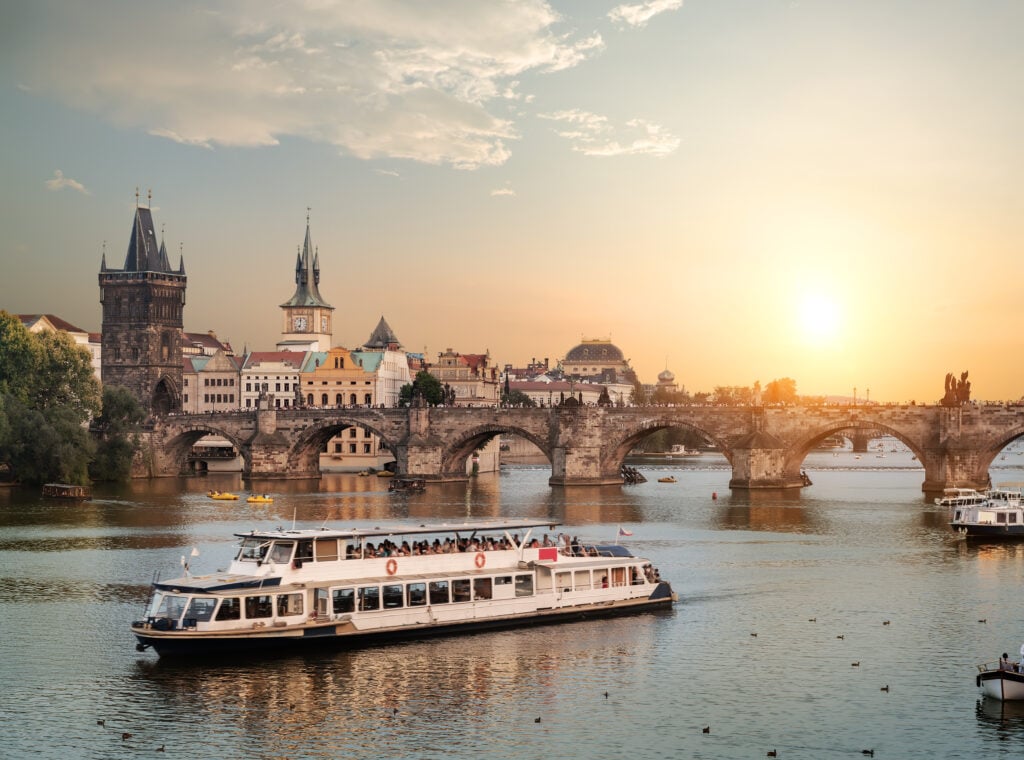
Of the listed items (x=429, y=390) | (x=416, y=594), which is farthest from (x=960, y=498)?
(x=429, y=390)

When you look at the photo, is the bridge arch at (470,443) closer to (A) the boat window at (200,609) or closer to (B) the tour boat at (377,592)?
(B) the tour boat at (377,592)

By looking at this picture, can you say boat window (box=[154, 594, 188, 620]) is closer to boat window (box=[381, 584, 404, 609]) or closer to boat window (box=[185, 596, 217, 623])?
boat window (box=[185, 596, 217, 623])

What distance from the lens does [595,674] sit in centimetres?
3962

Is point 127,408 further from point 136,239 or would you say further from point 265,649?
point 265,649

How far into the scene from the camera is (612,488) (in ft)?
372

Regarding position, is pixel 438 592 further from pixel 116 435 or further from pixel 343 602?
pixel 116 435

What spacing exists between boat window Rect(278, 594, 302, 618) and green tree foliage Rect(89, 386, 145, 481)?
7493 cm

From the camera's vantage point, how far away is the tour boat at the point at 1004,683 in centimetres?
3594

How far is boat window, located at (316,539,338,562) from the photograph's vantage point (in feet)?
143

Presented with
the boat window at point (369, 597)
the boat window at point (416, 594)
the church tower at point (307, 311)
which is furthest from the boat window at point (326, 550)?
the church tower at point (307, 311)

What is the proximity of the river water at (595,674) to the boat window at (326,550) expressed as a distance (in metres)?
3.32

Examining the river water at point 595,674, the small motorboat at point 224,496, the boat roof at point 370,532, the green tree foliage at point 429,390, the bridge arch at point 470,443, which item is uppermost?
the green tree foliage at point 429,390

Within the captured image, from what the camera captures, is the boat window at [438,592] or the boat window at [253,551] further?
the boat window at [438,592]

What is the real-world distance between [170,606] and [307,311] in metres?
152
